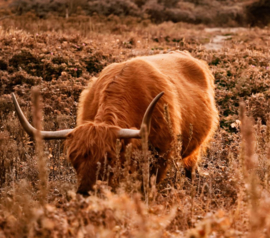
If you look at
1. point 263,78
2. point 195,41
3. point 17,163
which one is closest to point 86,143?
point 17,163

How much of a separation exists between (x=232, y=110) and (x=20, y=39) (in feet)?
19.5

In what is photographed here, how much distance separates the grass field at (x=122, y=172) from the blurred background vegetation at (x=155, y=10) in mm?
12981

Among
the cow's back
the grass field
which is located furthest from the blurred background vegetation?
the cow's back

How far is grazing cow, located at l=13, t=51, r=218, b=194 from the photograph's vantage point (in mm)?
3172

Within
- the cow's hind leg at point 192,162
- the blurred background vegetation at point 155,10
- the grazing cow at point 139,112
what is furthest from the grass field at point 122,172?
the blurred background vegetation at point 155,10

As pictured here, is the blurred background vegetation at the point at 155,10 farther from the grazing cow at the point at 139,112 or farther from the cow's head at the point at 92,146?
the cow's head at the point at 92,146

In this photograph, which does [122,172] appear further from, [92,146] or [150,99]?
[150,99]

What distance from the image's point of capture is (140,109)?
3889 millimetres

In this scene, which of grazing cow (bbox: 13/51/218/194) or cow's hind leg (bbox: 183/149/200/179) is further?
cow's hind leg (bbox: 183/149/200/179)

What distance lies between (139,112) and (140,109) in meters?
0.03

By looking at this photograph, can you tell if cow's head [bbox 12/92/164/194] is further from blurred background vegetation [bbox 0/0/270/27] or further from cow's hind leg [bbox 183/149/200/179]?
blurred background vegetation [bbox 0/0/270/27]

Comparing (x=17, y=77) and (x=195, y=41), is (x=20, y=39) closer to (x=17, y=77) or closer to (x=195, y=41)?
(x=17, y=77)

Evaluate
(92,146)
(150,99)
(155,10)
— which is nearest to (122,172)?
(92,146)

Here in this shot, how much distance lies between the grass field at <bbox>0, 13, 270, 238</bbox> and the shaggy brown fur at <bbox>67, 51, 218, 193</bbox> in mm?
299
